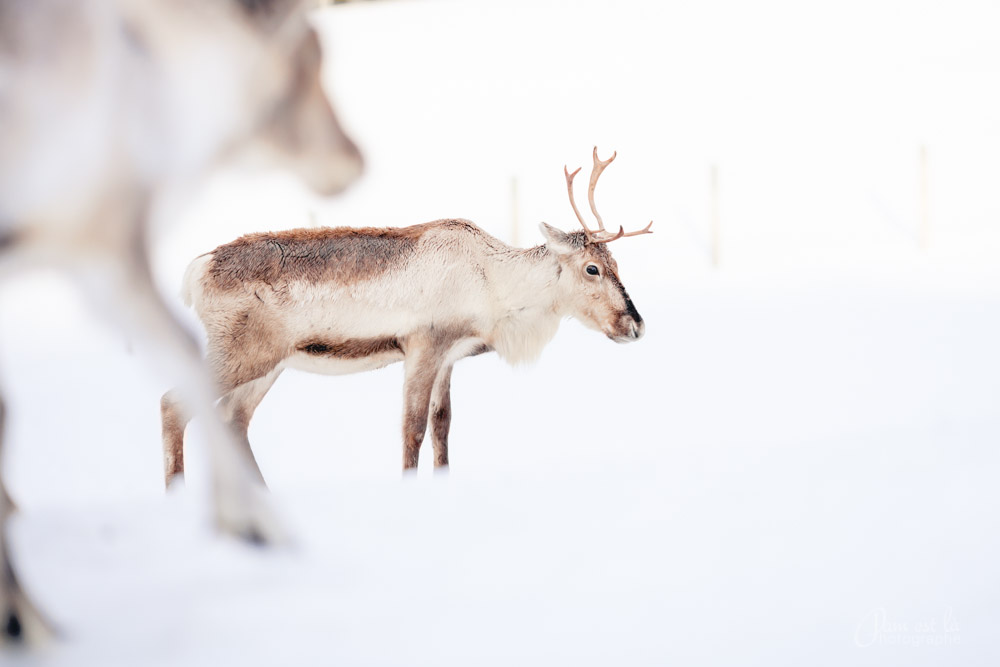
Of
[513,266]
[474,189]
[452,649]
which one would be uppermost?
[474,189]

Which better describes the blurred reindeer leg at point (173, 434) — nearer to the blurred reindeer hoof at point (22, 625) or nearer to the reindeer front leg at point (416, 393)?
the reindeer front leg at point (416, 393)

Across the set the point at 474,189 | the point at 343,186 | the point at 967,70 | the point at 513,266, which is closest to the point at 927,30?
the point at 967,70

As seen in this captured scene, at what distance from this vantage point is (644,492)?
2527mm

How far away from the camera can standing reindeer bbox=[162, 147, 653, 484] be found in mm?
2711

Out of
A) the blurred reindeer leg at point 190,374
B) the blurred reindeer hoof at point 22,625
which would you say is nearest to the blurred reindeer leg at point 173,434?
the blurred reindeer leg at point 190,374

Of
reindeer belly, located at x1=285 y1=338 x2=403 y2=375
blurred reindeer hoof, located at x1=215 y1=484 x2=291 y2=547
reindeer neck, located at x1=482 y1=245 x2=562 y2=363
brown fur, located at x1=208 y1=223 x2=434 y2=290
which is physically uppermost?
brown fur, located at x1=208 y1=223 x2=434 y2=290

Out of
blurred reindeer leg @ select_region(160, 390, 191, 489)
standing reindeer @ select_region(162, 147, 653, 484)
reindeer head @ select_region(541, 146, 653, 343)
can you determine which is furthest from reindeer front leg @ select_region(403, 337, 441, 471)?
blurred reindeer leg @ select_region(160, 390, 191, 489)

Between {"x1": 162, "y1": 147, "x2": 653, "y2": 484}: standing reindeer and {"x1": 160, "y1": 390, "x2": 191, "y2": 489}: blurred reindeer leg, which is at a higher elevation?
{"x1": 162, "y1": 147, "x2": 653, "y2": 484}: standing reindeer

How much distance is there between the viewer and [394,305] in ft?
9.11

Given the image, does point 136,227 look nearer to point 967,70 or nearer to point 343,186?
point 343,186

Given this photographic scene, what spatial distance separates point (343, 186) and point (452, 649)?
3.04ft

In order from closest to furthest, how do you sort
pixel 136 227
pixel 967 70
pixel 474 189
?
pixel 136 227, pixel 474 189, pixel 967 70

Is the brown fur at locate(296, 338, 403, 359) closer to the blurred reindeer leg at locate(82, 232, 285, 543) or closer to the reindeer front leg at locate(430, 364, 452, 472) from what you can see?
the reindeer front leg at locate(430, 364, 452, 472)

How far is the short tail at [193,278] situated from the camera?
8.98 ft
